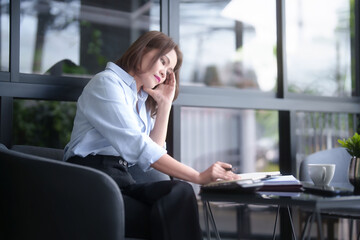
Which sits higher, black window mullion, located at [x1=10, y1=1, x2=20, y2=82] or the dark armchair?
black window mullion, located at [x1=10, y1=1, x2=20, y2=82]

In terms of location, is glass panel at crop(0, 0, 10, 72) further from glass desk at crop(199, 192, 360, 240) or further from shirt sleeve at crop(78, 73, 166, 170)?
glass desk at crop(199, 192, 360, 240)

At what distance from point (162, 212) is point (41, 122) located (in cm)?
276

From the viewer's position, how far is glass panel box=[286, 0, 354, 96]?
130 inches

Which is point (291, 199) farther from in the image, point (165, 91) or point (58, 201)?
point (165, 91)

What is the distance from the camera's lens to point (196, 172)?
1.53 metres

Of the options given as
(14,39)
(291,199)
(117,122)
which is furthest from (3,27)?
(291,199)

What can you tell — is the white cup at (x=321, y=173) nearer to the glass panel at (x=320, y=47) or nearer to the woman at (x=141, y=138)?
the woman at (x=141, y=138)

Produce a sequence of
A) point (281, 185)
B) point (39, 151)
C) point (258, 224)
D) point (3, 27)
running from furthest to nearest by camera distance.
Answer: point (258, 224) < point (3, 27) < point (39, 151) < point (281, 185)

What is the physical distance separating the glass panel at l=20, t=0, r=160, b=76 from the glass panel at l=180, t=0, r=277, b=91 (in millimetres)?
605

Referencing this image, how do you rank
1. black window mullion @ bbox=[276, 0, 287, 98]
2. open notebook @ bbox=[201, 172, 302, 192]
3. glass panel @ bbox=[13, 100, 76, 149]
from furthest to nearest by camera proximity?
glass panel @ bbox=[13, 100, 76, 149]
black window mullion @ bbox=[276, 0, 287, 98]
open notebook @ bbox=[201, 172, 302, 192]

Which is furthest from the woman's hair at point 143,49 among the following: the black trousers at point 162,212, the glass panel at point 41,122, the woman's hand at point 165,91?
the glass panel at point 41,122

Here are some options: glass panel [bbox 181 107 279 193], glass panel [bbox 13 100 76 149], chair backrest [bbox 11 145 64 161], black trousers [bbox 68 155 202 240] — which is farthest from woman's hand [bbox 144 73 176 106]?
glass panel [bbox 181 107 279 193]

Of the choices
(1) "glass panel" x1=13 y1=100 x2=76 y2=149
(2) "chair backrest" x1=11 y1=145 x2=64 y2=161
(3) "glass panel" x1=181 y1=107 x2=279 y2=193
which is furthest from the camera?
(3) "glass panel" x1=181 y1=107 x2=279 y2=193

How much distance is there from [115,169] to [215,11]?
279 cm
